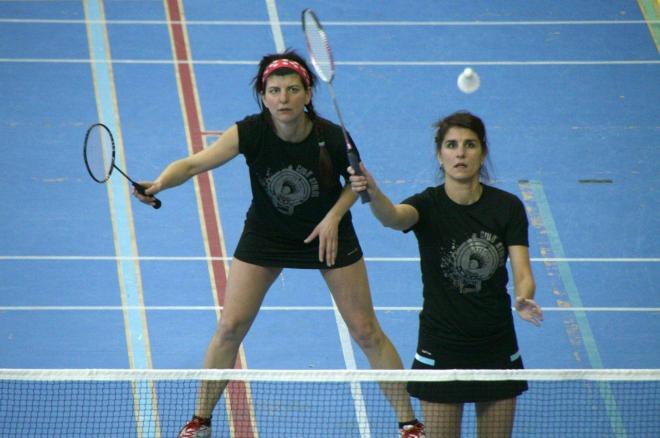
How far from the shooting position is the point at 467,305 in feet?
17.6

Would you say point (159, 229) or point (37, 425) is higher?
point (159, 229)

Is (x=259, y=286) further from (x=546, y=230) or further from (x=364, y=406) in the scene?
(x=546, y=230)

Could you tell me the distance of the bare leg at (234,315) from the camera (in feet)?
21.1

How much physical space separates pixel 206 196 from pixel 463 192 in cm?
499

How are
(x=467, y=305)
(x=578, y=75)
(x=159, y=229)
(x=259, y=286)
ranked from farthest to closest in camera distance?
(x=578, y=75), (x=159, y=229), (x=259, y=286), (x=467, y=305)

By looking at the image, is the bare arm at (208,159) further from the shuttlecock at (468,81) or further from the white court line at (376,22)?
the white court line at (376,22)

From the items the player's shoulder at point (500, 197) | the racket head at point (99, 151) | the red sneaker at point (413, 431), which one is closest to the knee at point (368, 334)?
the red sneaker at point (413, 431)

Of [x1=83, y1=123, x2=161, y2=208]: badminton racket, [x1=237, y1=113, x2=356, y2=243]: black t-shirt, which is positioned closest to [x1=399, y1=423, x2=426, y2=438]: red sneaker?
[x1=237, y1=113, x2=356, y2=243]: black t-shirt

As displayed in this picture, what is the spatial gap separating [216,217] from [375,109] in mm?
2429

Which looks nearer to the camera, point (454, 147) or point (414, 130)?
point (454, 147)

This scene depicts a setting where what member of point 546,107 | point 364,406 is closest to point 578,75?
point 546,107

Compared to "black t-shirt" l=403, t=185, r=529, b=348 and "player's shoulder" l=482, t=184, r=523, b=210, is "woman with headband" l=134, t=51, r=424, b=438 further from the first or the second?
"player's shoulder" l=482, t=184, r=523, b=210

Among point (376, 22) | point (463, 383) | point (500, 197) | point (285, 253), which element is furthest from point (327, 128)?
point (376, 22)

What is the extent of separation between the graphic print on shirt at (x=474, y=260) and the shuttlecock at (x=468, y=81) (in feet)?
17.5
